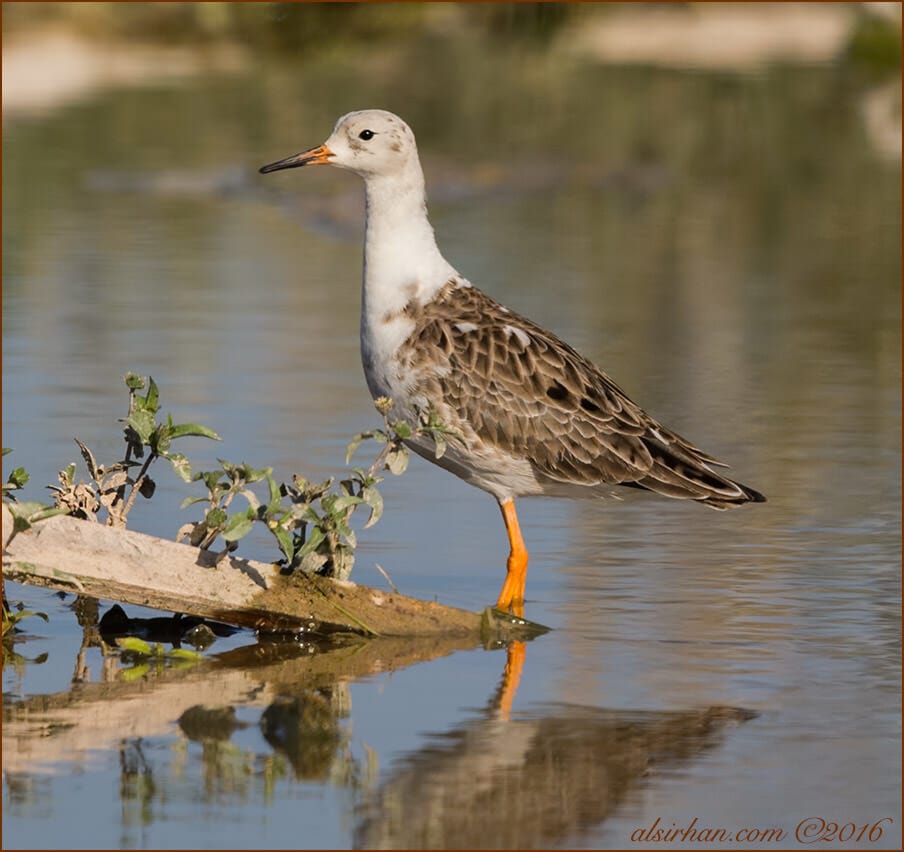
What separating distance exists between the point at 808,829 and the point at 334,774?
1.85 m

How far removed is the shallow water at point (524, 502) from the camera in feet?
28.4

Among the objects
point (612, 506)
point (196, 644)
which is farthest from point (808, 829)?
Result: point (612, 506)

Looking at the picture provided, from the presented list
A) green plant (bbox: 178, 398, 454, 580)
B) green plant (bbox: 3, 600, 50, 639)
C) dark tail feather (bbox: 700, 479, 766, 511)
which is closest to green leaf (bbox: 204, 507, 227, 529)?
green plant (bbox: 178, 398, 454, 580)

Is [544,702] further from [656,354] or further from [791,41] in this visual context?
[791,41]

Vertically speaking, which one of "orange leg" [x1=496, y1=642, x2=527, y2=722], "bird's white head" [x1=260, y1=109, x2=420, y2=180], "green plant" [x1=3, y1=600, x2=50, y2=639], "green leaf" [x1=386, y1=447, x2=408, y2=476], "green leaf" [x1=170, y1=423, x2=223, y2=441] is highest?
"bird's white head" [x1=260, y1=109, x2=420, y2=180]

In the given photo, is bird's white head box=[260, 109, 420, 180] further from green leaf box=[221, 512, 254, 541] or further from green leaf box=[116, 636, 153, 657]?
green leaf box=[116, 636, 153, 657]

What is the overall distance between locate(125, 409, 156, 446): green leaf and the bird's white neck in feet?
4.42

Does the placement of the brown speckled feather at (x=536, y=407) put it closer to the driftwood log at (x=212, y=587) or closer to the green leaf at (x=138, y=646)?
the driftwood log at (x=212, y=587)

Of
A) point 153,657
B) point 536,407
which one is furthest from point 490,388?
point 153,657

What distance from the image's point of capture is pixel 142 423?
430 inches

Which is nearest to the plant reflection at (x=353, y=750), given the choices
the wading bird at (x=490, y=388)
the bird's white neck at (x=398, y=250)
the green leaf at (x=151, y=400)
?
the green leaf at (x=151, y=400)

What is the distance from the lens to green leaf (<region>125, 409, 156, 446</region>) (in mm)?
10914

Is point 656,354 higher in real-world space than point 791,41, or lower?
lower

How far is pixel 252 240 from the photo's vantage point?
24.8 meters
